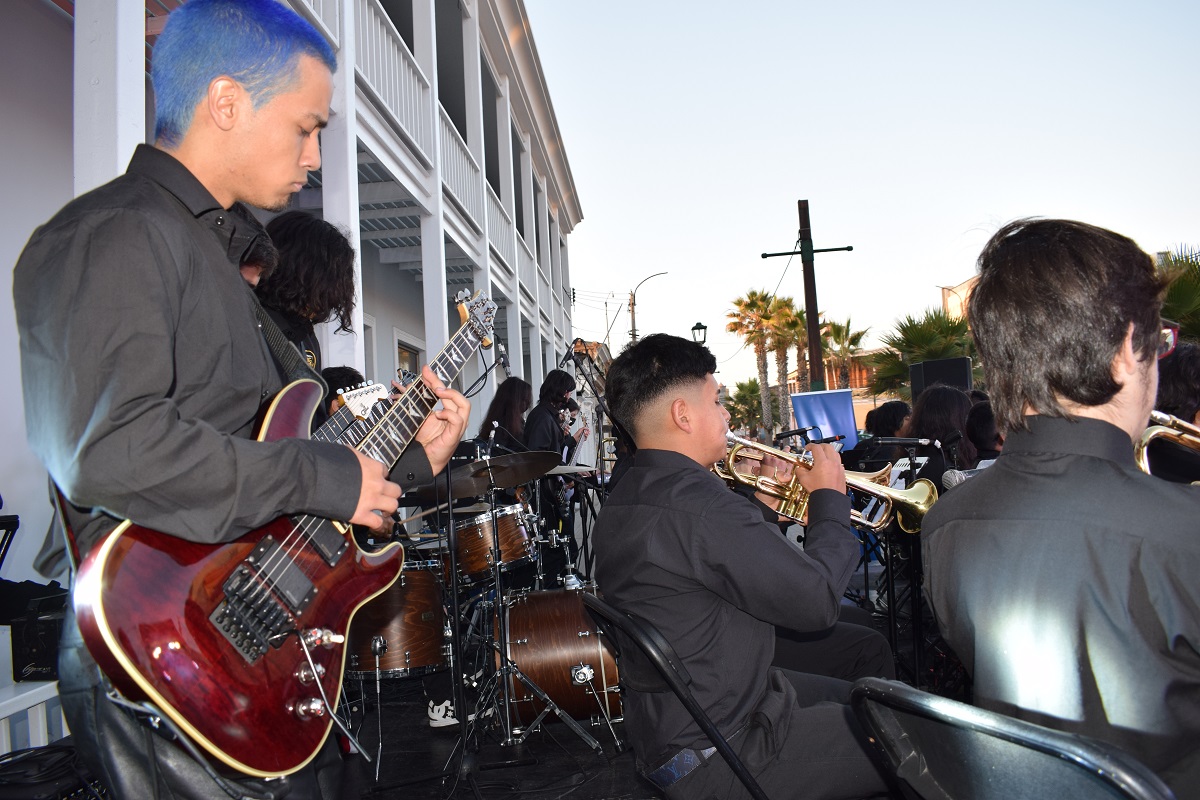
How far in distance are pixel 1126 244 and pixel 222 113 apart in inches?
70.1

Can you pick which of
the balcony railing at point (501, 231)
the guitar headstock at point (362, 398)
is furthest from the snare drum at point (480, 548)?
the balcony railing at point (501, 231)

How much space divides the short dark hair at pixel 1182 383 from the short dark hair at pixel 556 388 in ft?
17.0

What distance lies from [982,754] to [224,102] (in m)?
1.77

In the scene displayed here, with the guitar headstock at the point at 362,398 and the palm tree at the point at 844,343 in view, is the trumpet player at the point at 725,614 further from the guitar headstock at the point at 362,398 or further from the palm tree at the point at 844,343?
the palm tree at the point at 844,343

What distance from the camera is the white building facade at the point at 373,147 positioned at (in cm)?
334

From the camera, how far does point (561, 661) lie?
4.49m

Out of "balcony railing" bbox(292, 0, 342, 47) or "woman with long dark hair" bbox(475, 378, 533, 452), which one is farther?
"woman with long dark hair" bbox(475, 378, 533, 452)

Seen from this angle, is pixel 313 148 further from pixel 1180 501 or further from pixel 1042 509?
pixel 1180 501

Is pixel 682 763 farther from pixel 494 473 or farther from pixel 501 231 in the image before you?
pixel 501 231

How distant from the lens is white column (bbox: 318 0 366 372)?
19.1ft

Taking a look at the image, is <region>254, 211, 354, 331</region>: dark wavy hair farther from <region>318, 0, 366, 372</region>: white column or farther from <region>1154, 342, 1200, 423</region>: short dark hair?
<region>1154, 342, 1200, 423</region>: short dark hair

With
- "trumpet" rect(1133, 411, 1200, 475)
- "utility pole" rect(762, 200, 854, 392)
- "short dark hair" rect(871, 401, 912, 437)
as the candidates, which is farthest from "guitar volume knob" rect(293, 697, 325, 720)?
"utility pole" rect(762, 200, 854, 392)

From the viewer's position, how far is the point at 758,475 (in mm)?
3895

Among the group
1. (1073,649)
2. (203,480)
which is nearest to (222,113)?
(203,480)
